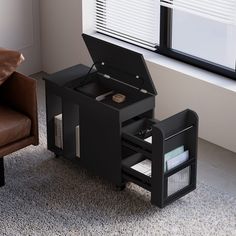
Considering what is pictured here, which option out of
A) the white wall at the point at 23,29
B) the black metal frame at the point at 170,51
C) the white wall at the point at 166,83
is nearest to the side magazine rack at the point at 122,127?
the white wall at the point at 166,83

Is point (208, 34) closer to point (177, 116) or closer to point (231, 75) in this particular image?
point (231, 75)

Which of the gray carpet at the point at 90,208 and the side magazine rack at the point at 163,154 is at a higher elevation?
the side magazine rack at the point at 163,154

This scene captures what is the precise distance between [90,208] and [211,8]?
4.25 ft

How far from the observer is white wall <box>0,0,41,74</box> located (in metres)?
4.89

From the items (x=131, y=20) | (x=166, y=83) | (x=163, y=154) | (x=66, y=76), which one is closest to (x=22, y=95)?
(x=66, y=76)

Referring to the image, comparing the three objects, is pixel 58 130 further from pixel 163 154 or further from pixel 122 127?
pixel 163 154

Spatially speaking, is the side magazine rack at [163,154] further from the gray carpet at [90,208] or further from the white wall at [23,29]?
the white wall at [23,29]

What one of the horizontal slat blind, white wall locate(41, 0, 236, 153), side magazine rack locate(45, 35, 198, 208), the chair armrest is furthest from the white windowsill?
the chair armrest

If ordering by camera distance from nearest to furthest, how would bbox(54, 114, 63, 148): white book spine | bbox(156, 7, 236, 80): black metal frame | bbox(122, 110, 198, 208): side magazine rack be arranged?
1. bbox(122, 110, 198, 208): side magazine rack
2. bbox(54, 114, 63, 148): white book spine
3. bbox(156, 7, 236, 80): black metal frame

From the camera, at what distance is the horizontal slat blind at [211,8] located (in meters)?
4.14

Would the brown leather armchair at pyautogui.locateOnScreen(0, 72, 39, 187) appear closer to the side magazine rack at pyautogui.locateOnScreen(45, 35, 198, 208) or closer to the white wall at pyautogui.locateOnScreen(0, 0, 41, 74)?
the side magazine rack at pyautogui.locateOnScreen(45, 35, 198, 208)

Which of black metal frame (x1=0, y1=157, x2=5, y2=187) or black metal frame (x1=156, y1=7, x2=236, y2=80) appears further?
black metal frame (x1=156, y1=7, x2=236, y2=80)

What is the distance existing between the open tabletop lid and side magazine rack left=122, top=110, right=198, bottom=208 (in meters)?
0.20

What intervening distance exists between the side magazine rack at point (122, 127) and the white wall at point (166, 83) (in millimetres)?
508
